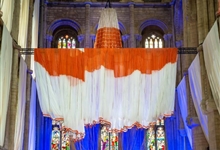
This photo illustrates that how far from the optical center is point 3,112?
1753 centimetres

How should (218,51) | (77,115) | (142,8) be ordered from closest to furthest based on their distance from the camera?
(218,51) → (77,115) → (142,8)

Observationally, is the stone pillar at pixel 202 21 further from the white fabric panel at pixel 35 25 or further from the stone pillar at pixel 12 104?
the white fabric panel at pixel 35 25

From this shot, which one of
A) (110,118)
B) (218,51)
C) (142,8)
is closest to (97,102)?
(110,118)

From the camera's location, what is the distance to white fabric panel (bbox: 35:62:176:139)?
2034 cm

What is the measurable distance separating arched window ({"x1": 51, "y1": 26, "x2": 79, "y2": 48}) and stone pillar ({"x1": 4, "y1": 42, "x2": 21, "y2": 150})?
1075cm

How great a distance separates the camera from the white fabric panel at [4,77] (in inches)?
682

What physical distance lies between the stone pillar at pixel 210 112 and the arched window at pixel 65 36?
42.7 feet

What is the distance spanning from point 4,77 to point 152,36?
1527cm

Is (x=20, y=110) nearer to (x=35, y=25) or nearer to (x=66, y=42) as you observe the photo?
(x=35, y=25)

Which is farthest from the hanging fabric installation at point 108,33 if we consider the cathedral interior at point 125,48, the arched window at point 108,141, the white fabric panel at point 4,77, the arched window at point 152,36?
the arched window at point 152,36

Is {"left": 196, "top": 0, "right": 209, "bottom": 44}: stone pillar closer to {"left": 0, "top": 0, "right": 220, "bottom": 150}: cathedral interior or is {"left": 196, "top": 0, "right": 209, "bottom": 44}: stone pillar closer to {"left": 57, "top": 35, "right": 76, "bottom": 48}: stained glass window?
{"left": 0, "top": 0, "right": 220, "bottom": 150}: cathedral interior

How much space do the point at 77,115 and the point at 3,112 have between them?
3756 millimetres

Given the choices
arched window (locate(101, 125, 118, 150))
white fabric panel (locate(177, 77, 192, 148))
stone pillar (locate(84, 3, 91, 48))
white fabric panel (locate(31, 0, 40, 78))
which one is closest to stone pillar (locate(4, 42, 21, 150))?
white fabric panel (locate(31, 0, 40, 78))

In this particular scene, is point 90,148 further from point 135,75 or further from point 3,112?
point 3,112
